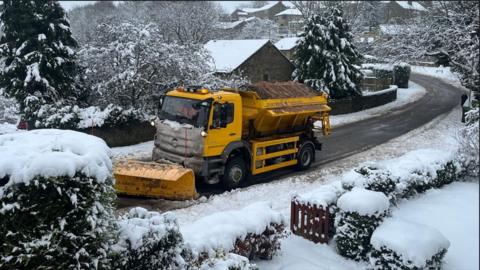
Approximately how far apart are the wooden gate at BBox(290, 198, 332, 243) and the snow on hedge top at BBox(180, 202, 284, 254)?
44.6 inches

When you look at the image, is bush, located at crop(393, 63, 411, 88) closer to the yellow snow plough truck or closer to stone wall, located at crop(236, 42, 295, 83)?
stone wall, located at crop(236, 42, 295, 83)

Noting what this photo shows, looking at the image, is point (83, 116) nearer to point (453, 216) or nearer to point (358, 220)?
point (358, 220)

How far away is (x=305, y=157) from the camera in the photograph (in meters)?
15.3

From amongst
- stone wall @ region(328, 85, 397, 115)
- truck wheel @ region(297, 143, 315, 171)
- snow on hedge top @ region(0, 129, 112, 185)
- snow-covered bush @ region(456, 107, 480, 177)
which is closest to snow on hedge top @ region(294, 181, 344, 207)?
snow-covered bush @ region(456, 107, 480, 177)

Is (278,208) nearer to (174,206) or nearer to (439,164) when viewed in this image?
(174,206)

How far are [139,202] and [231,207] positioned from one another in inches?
91.8

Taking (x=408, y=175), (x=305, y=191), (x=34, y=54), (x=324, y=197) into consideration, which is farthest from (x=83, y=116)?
(x=408, y=175)

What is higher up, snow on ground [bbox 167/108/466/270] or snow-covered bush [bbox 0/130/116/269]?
Result: snow-covered bush [bbox 0/130/116/269]

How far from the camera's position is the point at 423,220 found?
8.70 meters

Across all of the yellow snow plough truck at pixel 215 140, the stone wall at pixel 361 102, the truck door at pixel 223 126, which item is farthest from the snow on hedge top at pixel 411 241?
the stone wall at pixel 361 102

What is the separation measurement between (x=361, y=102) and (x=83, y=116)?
18.0 m

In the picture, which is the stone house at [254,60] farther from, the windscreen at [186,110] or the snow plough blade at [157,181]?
the snow plough blade at [157,181]

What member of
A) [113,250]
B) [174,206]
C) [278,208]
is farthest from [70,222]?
[278,208]

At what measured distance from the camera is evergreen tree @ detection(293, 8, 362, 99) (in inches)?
1072
